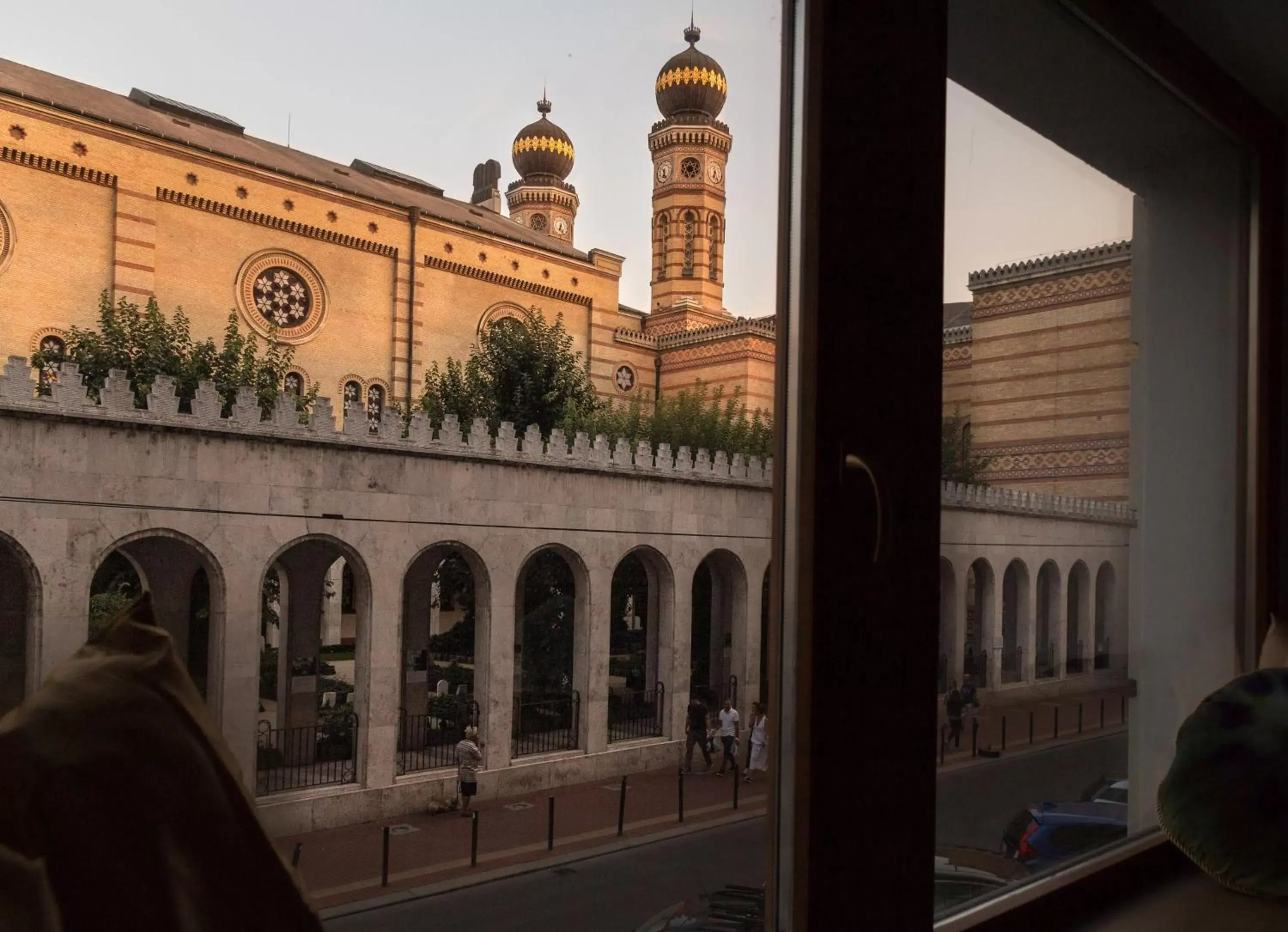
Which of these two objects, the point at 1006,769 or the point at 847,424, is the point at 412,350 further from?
the point at 1006,769

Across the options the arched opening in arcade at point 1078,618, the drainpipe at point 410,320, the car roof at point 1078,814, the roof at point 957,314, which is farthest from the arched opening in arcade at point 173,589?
the arched opening in arcade at point 1078,618

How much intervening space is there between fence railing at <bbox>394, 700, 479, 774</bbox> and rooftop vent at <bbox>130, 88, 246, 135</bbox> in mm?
641

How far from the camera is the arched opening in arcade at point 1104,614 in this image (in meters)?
2.23

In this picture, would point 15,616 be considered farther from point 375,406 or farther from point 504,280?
point 504,280

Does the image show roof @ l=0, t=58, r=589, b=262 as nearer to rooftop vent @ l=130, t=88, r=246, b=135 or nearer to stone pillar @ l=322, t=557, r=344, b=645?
rooftop vent @ l=130, t=88, r=246, b=135

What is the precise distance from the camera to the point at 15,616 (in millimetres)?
806

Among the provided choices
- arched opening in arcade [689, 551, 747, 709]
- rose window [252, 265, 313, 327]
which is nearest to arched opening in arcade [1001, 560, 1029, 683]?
arched opening in arcade [689, 551, 747, 709]

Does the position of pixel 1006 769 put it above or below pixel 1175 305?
below

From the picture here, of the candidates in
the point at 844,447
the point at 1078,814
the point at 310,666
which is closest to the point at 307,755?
the point at 310,666

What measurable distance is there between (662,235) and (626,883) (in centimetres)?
89

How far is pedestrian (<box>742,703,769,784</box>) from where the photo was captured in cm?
129

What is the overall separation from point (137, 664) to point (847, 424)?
0.84 meters

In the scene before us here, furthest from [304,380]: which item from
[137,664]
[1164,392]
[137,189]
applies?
[1164,392]

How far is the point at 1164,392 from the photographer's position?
8.11 feet
